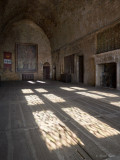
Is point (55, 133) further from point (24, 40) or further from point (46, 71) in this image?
point (24, 40)

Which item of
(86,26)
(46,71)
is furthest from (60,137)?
(46,71)

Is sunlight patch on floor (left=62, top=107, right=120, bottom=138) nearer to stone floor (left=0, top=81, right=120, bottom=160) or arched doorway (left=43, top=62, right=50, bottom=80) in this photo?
stone floor (left=0, top=81, right=120, bottom=160)

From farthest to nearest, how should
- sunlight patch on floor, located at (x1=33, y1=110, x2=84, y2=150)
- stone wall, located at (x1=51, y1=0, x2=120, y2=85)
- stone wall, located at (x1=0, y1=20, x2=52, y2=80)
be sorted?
stone wall, located at (x1=0, y1=20, x2=52, y2=80), stone wall, located at (x1=51, y1=0, x2=120, y2=85), sunlight patch on floor, located at (x1=33, y1=110, x2=84, y2=150)

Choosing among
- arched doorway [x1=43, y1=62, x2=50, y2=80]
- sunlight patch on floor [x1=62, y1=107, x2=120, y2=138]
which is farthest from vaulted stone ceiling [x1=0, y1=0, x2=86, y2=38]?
sunlight patch on floor [x1=62, y1=107, x2=120, y2=138]

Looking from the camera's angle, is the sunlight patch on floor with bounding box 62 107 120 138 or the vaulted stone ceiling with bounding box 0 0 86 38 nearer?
the sunlight patch on floor with bounding box 62 107 120 138

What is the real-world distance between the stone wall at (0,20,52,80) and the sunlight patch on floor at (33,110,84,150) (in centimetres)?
1789

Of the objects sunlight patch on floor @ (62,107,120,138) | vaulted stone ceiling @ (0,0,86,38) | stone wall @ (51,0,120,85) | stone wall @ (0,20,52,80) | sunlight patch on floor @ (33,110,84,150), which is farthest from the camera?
stone wall @ (0,20,52,80)

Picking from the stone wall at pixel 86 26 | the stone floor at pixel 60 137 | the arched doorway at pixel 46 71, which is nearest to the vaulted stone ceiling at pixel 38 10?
the stone wall at pixel 86 26

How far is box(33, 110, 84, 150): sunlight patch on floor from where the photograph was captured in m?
1.97

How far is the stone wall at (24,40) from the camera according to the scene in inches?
755

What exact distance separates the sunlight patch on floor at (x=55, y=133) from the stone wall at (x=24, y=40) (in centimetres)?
1789

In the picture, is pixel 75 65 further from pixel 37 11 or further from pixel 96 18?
pixel 37 11

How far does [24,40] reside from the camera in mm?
20562

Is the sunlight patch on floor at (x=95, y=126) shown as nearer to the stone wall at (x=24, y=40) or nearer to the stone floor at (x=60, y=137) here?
the stone floor at (x=60, y=137)
